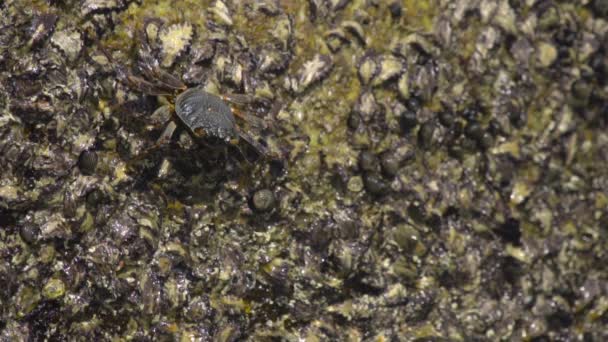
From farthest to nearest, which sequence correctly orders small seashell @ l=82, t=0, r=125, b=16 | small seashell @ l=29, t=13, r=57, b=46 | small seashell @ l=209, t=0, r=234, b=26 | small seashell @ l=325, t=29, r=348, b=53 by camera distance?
small seashell @ l=325, t=29, r=348, b=53 < small seashell @ l=209, t=0, r=234, b=26 < small seashell @ l=82, t=0, r=125, b=16 < small seashell @ l=29, t=13, r=57, b=46

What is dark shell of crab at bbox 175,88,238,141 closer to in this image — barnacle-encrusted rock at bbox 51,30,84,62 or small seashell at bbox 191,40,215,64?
small seashell at bbox 191,40,215,64

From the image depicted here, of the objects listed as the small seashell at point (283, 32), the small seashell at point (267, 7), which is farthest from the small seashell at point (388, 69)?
the small seashell at point (267, 7)

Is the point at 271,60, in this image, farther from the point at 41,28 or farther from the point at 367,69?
the point at 41,28

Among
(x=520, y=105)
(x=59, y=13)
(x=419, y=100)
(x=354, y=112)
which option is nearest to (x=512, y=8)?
(x=520, y=105)

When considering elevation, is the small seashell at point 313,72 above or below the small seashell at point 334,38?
below

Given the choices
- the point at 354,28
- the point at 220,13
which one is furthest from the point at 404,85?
the point at 220,13

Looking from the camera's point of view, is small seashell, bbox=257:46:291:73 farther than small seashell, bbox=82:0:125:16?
Yes

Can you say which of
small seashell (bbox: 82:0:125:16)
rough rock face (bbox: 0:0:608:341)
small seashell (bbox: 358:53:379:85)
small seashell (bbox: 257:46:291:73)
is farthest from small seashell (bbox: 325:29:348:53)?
small seashell (bbox: 82:0:125:16)

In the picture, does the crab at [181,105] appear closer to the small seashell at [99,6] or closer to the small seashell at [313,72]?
the small seashell at [99,6]
